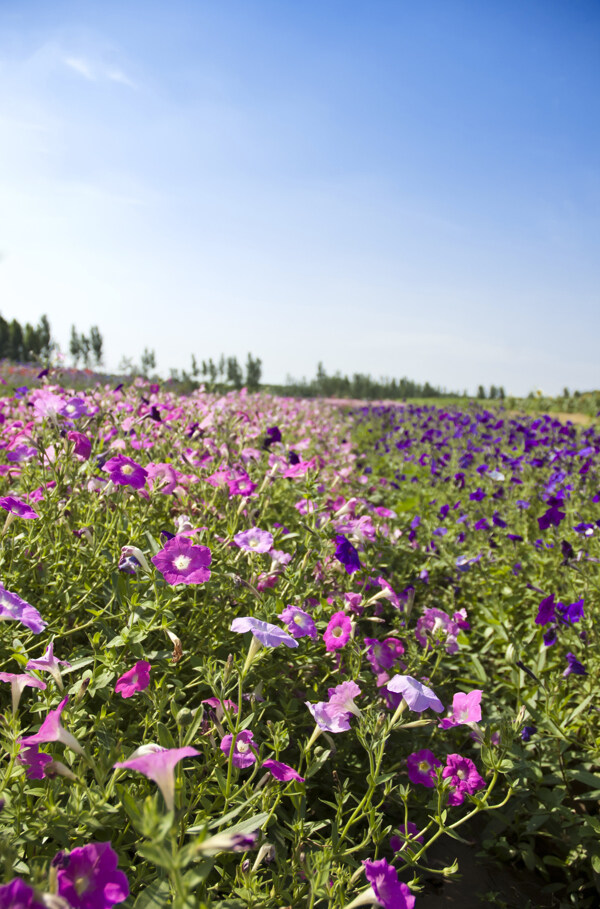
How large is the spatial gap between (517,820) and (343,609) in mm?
1107

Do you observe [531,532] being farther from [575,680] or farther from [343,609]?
[343,609]

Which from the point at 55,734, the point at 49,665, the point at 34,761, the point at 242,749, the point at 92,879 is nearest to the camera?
the point at 92,879

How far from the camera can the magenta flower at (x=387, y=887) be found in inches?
46.8

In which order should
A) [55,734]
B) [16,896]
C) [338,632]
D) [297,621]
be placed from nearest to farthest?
1. [16,896]
2. [55,734]
3. [297,621]
4. [338,632]

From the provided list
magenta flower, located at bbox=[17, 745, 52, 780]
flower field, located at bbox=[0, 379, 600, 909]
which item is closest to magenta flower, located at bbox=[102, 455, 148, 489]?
flower field, located at bbox=[0, 379, 600, 909]

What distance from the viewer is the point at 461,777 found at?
5.53ft

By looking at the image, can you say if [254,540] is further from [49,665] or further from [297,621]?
[49,665]

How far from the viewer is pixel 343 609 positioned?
2.30 m

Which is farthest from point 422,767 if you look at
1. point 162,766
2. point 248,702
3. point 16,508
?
point 16,508

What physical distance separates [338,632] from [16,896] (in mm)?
1364

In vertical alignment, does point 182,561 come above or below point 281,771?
above

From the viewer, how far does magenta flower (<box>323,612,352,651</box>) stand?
200cm

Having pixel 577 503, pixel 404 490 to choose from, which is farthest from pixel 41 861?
pixel 404 490

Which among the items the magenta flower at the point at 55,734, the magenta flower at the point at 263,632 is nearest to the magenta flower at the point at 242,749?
the magenta flower at the point at 263,632
